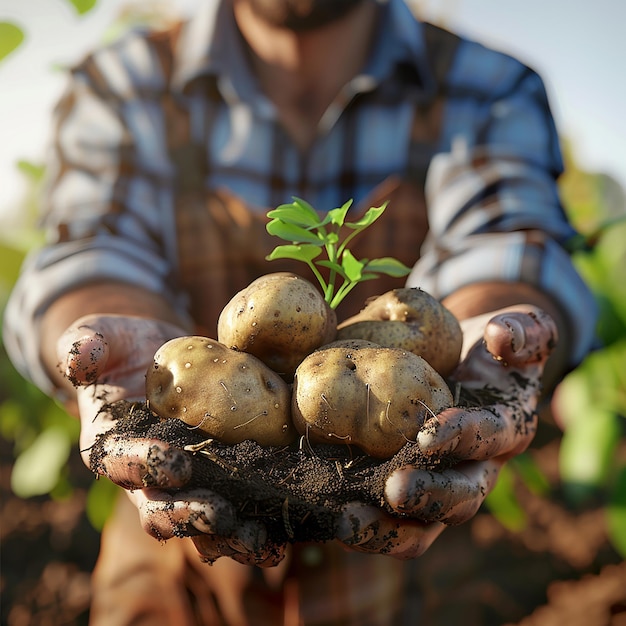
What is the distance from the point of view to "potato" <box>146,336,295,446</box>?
3.94 feet

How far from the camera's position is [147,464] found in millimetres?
1021

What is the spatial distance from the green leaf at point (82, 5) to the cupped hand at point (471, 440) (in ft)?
3.26

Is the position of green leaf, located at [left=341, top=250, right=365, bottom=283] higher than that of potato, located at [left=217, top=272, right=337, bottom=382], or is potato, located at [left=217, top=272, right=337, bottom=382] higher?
green leaf, located at [left=341, top=250, right=365, bottom=283]

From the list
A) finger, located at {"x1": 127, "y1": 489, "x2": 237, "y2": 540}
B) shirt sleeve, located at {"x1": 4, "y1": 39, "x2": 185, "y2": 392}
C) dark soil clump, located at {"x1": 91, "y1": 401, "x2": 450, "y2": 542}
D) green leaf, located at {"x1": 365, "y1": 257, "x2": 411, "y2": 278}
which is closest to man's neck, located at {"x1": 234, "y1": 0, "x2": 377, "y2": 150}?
shirt sleeve, located at {"x1": 4, "y1": 39, "x2": 185, "y2": 392}

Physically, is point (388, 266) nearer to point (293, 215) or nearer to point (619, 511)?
point (293, 215)

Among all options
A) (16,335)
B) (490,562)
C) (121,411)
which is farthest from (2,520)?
(121,411)

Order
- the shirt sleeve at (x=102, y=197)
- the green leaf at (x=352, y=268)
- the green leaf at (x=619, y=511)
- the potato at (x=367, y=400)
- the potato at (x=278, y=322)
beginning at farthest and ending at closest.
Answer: the green leaf at (x=619, y=511) → the shirt sleeve at (x=102, y=197) → the green leaf at (x=352, y=268) → the potato at (x=278, y=322) → the potato at (x=367, y=400)

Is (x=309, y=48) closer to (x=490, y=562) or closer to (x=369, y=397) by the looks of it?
(x=369, y=397)

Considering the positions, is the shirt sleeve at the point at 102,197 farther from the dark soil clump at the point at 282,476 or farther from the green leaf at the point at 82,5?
the dark soil clump at the point at 282,476

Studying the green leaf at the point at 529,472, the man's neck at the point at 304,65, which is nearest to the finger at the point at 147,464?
the man's neck at the point at 304,65

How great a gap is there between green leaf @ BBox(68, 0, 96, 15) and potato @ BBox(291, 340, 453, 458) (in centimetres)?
80

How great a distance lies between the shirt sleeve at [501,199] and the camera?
6.73ft

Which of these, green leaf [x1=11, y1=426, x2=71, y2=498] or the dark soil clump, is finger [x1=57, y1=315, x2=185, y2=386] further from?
green leaf [x1=11, y1=426, x2=71, y2=498]

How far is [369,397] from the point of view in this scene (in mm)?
1222
